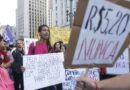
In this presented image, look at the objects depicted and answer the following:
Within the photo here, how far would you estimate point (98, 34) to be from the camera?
2904 mm

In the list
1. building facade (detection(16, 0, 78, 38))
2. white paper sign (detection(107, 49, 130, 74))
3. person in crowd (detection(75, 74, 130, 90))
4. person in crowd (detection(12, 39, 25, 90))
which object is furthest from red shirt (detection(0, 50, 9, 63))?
building facade (detection(16, 0, 78, 38))

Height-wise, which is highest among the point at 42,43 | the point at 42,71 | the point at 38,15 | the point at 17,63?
the point at 38,15

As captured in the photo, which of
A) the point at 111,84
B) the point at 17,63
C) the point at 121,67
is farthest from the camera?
the point at 121,67

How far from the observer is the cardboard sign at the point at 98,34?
274 cm

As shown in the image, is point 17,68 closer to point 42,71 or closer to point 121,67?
point 42,71

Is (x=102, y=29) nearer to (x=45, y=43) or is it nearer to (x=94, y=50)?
(x=94, y=50)

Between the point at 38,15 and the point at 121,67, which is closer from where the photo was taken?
the point at 121,67

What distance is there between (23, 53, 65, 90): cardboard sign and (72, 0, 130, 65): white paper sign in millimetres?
4278

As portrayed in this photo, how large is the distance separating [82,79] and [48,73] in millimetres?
5112

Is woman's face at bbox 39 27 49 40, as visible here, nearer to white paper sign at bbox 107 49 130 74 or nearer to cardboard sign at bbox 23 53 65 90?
cardboard sign at bbox 23 53 65 90

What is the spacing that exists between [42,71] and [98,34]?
4.71 metres

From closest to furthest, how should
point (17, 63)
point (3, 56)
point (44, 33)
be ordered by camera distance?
point (44, 33), point (3, 56), point (17, 63)

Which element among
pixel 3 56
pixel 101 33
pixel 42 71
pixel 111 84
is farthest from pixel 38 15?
pixel 111 84

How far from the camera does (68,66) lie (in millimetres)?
2812
